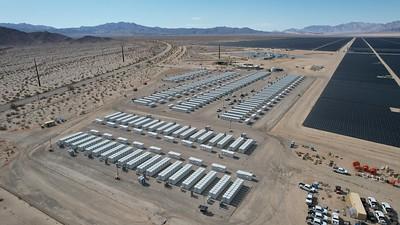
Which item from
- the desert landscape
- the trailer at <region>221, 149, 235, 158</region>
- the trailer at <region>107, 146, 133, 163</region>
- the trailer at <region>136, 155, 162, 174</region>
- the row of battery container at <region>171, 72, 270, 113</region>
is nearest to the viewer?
the desert landscape

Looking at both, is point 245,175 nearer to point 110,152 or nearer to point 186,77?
point 110,152

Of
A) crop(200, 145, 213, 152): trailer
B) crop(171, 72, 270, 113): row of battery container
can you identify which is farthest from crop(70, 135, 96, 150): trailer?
crop(171, 72, 270, 113): row of battery container

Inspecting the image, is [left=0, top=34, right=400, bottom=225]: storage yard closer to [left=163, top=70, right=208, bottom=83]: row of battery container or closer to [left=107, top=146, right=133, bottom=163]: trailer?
[left=107, top=146, right=133, bottom=163]: trailer


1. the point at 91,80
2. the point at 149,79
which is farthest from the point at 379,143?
the point at 91,80

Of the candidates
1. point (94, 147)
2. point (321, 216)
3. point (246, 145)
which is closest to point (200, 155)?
point (246, 145)

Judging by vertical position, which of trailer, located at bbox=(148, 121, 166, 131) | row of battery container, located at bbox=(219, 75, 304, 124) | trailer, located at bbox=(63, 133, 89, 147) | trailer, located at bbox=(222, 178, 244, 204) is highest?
row of battery container, located at bbox=(219, 75, 304, 124)

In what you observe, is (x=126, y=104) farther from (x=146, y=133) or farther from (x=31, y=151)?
(x=31, y=151)
